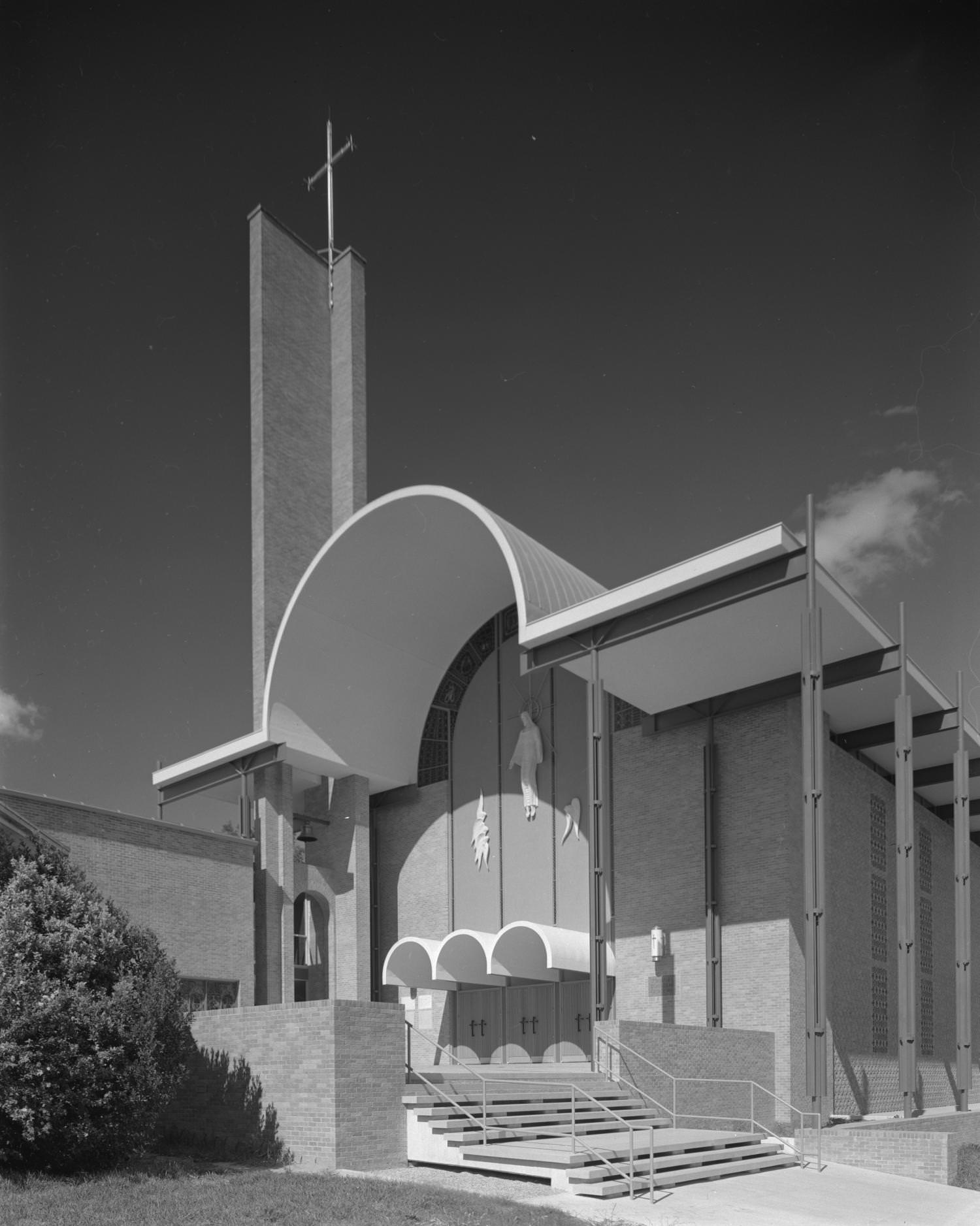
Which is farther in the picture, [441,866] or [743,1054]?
[441,866]

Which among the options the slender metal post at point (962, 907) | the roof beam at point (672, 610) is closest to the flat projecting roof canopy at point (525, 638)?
the roof beam at point (672, 610)

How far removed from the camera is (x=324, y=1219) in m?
12.0

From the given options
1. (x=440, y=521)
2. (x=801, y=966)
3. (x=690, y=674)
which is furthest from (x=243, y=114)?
(x=801, y=966)

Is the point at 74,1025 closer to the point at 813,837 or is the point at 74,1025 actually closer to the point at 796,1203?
the point at 796,1203

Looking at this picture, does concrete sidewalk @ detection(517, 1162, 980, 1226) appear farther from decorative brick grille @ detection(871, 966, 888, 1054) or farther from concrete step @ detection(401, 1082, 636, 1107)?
decorative brick grille @ detection(871, 966, 888, 1054)

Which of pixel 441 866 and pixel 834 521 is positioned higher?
pixel 834 521

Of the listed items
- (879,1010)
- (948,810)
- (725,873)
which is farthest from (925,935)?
(725,873)

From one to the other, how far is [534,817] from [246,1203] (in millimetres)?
15178

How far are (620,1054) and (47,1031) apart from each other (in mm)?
8473

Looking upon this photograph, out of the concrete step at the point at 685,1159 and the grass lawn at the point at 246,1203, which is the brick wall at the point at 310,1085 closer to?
the grass lawn at the point at 246,1203

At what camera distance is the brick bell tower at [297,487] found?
2750 centimetres

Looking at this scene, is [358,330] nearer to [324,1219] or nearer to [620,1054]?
[620,1054]

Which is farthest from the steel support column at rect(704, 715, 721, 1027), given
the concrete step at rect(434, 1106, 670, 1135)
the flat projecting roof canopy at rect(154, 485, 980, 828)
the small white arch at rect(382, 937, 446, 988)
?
the small white arch at rect(382, 937, 446, 988)

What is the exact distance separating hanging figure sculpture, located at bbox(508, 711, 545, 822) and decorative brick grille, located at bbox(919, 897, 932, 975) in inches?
359
